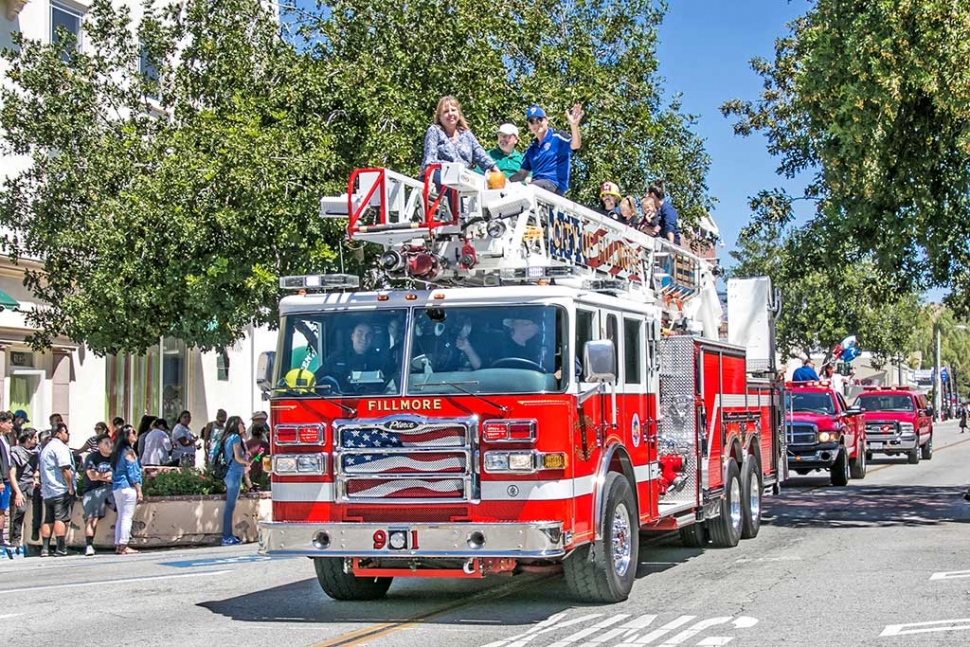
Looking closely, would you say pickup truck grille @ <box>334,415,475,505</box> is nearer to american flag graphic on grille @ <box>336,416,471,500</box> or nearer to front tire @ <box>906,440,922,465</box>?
american flag graphic on grille @ <box>336,416,471,500</box>

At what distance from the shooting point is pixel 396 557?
31.7 feet

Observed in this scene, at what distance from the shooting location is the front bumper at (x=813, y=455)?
2625 cm

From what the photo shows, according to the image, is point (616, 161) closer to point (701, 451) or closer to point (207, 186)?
point (207, 186)

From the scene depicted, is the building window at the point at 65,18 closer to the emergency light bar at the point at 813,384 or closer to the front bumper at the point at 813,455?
the emergency light bar at the point at 813,384

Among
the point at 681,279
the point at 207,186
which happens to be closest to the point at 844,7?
the point at 681,279

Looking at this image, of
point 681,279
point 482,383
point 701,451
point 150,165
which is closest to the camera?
point 482,383

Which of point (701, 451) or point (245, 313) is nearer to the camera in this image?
point (701, 451)

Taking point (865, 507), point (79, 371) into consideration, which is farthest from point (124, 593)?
point (79, 371)

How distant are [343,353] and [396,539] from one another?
60.7 inches

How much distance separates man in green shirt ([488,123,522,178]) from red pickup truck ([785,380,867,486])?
15.0 metres

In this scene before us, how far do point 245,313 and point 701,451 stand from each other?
9241 mm

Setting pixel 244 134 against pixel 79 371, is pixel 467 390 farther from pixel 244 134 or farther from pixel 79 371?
pixel 79 371

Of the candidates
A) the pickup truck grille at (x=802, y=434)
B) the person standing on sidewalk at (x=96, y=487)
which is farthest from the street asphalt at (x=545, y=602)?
the pickup truck grille at (x=802, y=434)

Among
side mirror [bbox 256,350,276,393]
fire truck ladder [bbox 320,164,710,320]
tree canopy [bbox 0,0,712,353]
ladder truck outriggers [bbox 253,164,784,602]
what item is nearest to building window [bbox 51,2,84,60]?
tree canopy [bbox 0,0,712,353]
